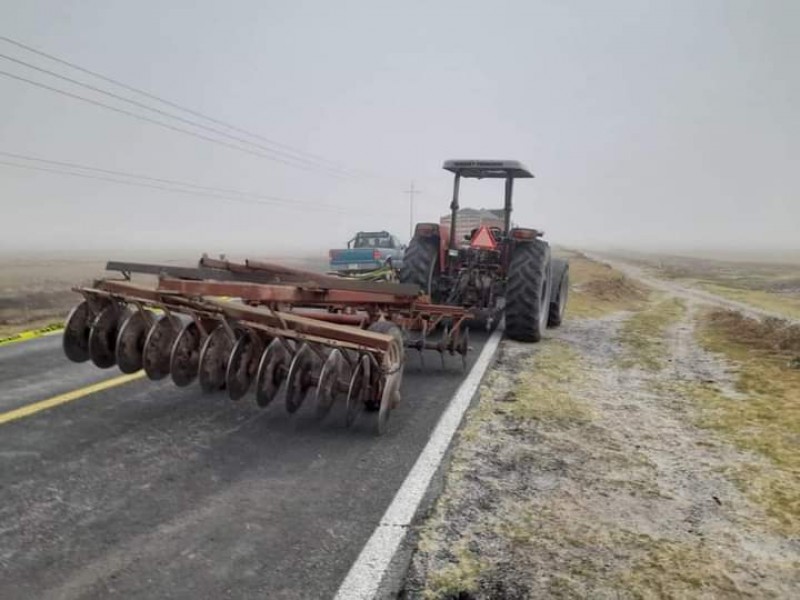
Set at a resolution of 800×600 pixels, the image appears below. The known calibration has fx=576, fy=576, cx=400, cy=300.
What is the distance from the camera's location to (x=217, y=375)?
440 cm

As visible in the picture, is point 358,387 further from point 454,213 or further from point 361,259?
point 361,259

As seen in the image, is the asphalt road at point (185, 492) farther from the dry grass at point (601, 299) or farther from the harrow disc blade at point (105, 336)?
the dry grass at point (601, 299)

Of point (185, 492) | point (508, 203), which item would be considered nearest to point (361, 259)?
point (508, 203)

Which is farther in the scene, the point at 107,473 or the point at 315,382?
the point at 315,382

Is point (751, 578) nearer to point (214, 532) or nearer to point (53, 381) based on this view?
point (214, 532)

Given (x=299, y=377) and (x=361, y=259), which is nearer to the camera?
(x=299, y=377)

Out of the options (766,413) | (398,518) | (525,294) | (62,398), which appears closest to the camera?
(398,518)

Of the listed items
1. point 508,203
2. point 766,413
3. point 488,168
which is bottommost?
point 766,413

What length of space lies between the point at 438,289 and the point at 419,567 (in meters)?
6.74

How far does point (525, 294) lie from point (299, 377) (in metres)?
4.62

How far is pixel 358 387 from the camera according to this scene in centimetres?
438

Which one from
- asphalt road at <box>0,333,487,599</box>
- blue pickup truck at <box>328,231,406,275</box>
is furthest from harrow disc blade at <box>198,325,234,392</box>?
blue pickup truck at <box>328,231,406,275</box>

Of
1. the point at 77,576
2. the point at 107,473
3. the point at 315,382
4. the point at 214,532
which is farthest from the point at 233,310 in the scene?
the point at 77,576

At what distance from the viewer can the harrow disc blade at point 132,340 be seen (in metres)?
4.61
